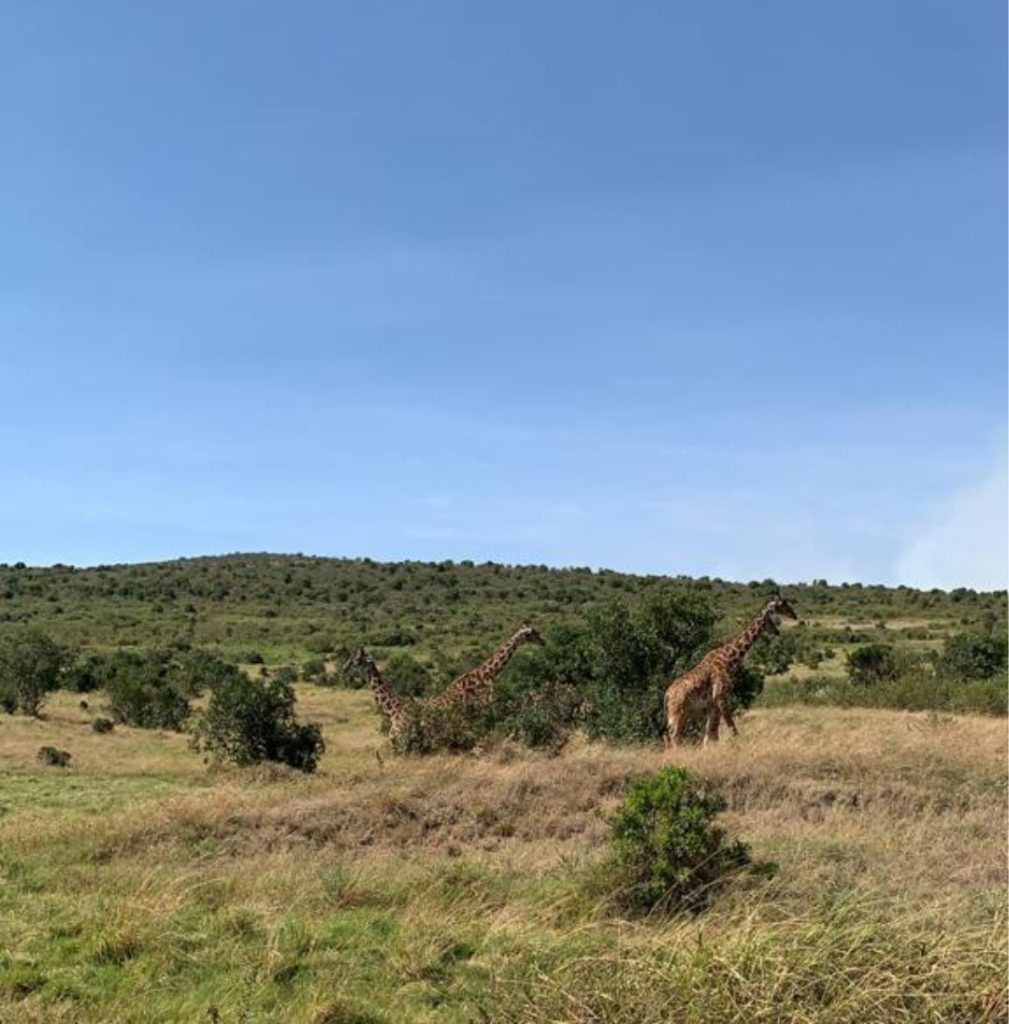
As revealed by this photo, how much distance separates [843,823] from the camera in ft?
43.4

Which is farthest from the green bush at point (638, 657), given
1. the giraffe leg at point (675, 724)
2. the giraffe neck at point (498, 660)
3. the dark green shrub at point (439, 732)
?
the dark green shrub at point (439, 732)

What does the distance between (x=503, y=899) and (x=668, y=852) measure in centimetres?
155

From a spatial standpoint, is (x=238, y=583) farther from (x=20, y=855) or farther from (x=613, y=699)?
(x=20, y=855)

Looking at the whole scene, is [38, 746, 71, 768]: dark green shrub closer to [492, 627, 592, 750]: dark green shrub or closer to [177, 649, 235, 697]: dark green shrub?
[177, 649, 235, 697]: dark green shrub

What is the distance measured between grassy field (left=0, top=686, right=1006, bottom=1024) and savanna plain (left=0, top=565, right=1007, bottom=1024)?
0.09ft

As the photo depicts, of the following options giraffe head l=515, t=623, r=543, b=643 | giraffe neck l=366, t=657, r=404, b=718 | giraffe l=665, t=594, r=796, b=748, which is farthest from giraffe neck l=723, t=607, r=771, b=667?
giraffe neck l=366, t=657, r=404, b=718

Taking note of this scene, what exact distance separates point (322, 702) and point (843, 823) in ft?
96.8

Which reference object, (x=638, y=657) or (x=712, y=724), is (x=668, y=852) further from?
(x=638, y=657)

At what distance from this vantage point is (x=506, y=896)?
1026 cm

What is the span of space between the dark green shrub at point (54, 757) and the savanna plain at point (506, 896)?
153 inches

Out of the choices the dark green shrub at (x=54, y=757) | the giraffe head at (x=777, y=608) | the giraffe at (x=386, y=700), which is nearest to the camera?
the giraffe head at (x=777, y=608)

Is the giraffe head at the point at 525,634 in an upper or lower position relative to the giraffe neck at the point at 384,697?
upper

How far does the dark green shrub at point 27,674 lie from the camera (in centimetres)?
3456

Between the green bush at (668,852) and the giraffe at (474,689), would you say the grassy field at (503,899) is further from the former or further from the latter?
the giraffe at (474,689)
